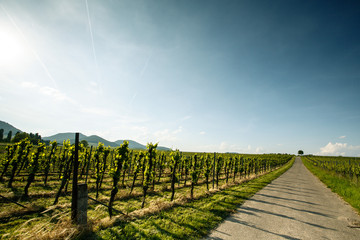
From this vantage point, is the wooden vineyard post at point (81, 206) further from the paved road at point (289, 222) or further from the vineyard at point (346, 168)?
the vineyard at point (346, 168)

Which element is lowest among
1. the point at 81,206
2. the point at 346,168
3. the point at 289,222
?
the point at 289,222

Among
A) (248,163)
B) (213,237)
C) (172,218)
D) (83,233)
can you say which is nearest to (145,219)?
(172,218)

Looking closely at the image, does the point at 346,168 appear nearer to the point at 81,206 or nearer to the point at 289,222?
the point at 289,222

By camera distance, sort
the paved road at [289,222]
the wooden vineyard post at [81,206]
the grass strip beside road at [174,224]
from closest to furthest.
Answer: the wooden vineyard post at [81,206] → the grass strip beside road at [174,224] → the paved road at [289,222]

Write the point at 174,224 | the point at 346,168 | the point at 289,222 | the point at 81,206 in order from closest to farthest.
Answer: the point at 81,206 → the point at 174,224 → the point at 289,222 → the point at 346,168

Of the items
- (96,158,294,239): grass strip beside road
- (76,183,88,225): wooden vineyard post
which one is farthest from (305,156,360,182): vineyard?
(76,183,88,225): wooden vineyard post

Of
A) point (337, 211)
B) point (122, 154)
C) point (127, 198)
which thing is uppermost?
point (122, 154)

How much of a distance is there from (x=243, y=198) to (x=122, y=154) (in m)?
8.82

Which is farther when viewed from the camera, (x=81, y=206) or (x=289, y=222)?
(x=289, y=222)

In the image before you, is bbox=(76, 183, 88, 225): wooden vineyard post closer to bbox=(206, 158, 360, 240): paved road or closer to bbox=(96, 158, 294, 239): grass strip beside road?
Answer: bbox=(96, 158, 294, 239): grass strip beside road

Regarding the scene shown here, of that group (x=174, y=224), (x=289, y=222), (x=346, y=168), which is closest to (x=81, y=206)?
(x=174, y=224)

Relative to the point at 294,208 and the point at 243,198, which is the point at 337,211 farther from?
the point at 243,198

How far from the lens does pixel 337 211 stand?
27.6ft

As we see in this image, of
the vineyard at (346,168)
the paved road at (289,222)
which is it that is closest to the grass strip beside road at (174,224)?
the paved road at (289,222)
